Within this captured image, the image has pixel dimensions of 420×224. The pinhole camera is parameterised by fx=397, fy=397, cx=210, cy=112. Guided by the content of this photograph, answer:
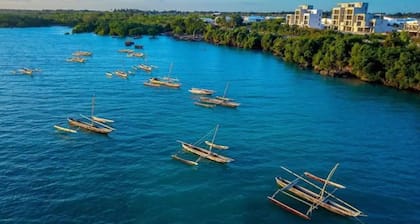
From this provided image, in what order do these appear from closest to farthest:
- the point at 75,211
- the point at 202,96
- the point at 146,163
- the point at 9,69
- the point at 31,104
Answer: the point at 75,211, the point at 146,163, the point at 31,104, the point at 202,96, the point at 9,69

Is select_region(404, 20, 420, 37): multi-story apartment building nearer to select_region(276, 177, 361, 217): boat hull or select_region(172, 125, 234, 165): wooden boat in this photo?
select_region(172, 125, 234, 165): wooden boat

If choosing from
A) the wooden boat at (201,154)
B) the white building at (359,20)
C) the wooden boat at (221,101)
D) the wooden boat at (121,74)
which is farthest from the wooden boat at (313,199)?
the white building at (359,20)

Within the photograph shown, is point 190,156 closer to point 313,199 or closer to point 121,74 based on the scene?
point 313,199

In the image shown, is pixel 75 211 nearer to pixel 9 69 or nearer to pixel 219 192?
pixel 219 192

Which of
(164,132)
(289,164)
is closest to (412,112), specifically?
(289,164)

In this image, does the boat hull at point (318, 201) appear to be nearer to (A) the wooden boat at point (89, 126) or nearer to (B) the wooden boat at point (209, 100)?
(A) the wooden boat at point (89, 126)

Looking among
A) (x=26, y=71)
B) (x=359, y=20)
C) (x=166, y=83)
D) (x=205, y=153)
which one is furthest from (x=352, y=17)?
(x=205, y=153)
